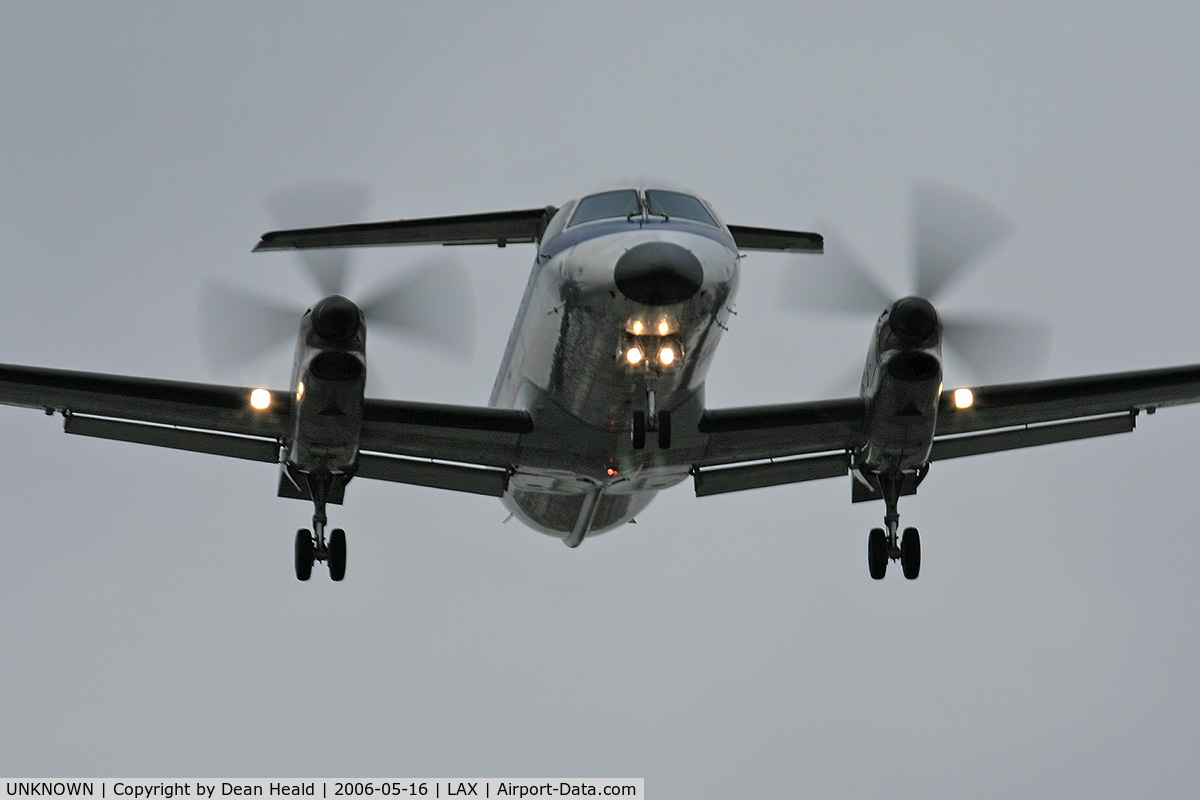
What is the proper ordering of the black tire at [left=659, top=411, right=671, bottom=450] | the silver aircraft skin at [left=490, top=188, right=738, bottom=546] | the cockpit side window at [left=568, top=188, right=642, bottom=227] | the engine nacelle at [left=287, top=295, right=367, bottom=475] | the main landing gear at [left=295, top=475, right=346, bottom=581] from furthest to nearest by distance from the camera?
the main landing gear at [left=295, top=475, right=346, bottom=581] → the cockpit side window at [left=568, top=188, right=642, bottom=227] → the engine nacelle at [left=287, top=295, right=367, bottom=475] → the black tire at [left=659, top=411, right=671, bottom=450] → the silver aircraft skin at [left=490, top=188, right=738, bottom=546]

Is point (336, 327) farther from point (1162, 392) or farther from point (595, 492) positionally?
point (1162, 392)

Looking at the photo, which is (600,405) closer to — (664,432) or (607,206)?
(664,432)

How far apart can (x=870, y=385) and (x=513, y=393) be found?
3.60 m

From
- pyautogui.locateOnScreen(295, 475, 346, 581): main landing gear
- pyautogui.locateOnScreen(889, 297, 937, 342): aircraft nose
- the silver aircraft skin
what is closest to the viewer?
the silver aircraft skin

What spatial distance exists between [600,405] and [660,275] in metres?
2.19

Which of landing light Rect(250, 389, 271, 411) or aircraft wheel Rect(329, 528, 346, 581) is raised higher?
landing light Rect(250, 389, 271, 411)

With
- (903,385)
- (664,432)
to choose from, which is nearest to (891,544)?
(903,385)

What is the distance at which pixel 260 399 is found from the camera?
48.5 feet

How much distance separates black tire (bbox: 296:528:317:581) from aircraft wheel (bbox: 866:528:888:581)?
5687mm

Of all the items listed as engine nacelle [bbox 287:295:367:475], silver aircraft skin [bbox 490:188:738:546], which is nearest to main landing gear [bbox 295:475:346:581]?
engine nacelle [bbox 287:295:367:475]

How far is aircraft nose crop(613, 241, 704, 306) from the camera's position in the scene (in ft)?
41.9

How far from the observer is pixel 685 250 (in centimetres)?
1308

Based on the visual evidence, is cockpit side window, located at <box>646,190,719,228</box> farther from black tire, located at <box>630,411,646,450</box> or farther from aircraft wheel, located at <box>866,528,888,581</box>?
aircraft wheel, located at <box>866,528,888,581</box>

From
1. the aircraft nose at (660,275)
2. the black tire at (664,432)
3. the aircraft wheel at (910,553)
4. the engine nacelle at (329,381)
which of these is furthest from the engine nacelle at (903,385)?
the engine nacelle at (329,381)
